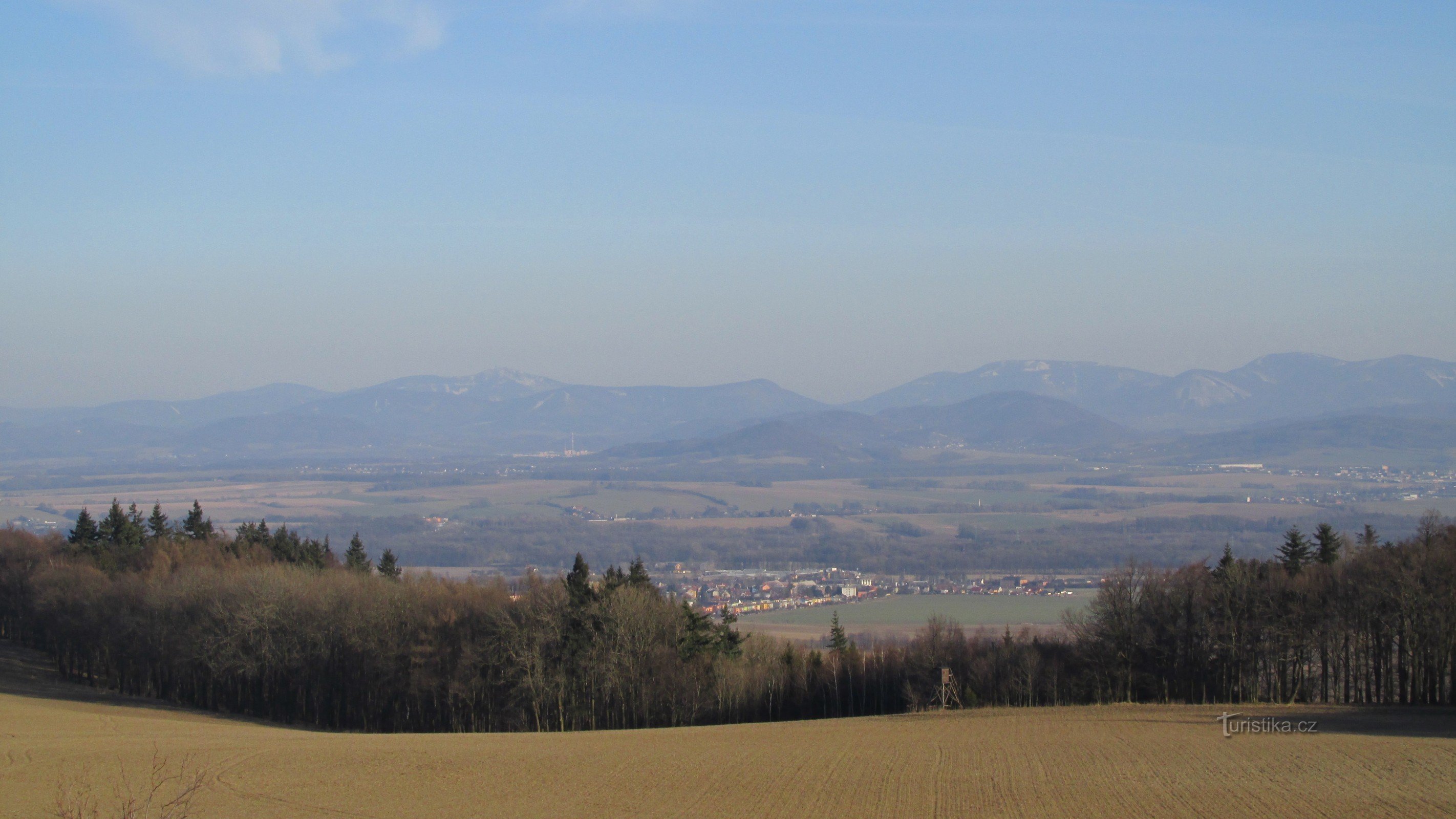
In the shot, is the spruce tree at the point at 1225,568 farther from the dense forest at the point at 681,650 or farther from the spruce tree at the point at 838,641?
the spruce tree at the point at 838,641

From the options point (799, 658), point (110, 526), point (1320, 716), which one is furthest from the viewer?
point (110, 526)

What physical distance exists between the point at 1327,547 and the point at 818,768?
2933 cm

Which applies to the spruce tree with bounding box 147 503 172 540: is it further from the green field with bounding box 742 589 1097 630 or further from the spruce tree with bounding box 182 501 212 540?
the green field with bounding box 742 589 1097 630

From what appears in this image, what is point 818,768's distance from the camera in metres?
28.1

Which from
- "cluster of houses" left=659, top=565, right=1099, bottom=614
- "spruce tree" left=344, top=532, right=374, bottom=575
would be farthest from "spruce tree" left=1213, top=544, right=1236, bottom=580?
"cluster of houses" left=659, top=565, right=1099, bottom=614

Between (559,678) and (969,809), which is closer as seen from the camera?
(969,809)

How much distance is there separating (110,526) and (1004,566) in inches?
3551

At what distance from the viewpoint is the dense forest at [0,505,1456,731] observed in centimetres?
4141

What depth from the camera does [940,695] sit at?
4378 cm

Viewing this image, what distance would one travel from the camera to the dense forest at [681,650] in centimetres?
4141

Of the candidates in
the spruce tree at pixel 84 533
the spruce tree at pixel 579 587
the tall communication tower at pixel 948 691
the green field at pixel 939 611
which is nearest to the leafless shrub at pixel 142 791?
the spruce tree at pixel 579 587

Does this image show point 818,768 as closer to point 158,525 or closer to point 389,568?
point 389,568

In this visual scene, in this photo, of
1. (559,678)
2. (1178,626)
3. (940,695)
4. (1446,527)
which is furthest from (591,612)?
(1446,527)

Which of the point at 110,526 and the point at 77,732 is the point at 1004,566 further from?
the point at 77,732
